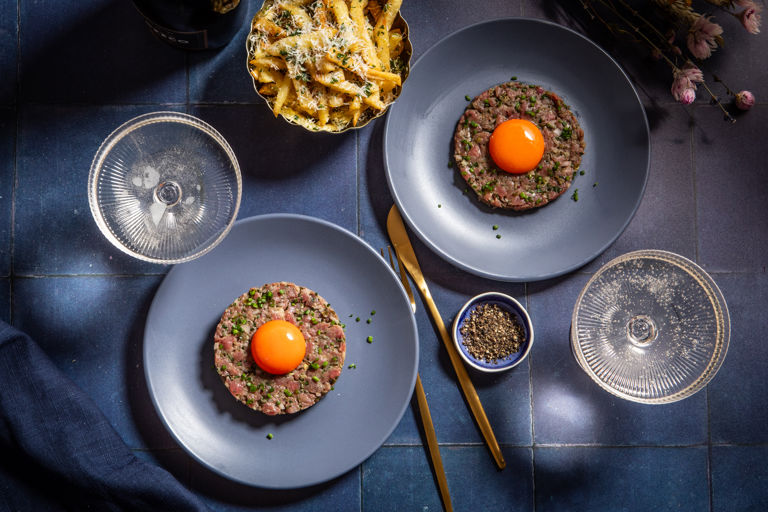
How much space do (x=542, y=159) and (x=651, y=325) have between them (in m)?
0.87

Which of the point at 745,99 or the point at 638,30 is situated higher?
the point at 638,30

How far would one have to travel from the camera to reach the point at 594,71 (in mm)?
2535

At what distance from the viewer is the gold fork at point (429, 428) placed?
2.52 metres

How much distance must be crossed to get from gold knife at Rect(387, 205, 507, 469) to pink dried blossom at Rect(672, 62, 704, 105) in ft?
4.30

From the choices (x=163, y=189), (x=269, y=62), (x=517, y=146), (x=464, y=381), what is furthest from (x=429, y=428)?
(x=269, y=62)

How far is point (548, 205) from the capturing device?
258 centimetres

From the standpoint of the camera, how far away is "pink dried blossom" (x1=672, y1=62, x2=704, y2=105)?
7.95 feet

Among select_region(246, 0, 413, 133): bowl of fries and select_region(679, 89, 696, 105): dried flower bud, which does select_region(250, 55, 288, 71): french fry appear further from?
select_region(679, 89, 696, 105): dried flower bud

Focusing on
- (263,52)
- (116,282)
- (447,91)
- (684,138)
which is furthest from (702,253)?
(116,282)

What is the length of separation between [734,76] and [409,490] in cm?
241

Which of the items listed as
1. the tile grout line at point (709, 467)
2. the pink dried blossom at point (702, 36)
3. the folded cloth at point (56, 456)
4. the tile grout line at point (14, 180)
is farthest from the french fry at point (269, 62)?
the tile grout line at point (709, 467)

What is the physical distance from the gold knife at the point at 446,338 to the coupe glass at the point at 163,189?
724 mm

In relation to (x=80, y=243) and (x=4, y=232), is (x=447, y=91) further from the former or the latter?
(x=4, y=232)

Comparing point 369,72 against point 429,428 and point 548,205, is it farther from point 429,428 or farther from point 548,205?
point 429,428
